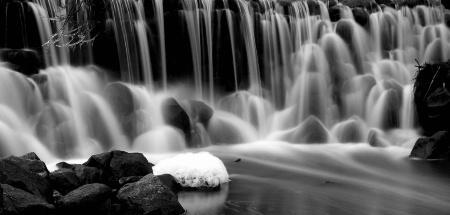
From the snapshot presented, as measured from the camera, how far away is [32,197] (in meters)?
4.97

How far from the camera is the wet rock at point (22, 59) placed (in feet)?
38.3

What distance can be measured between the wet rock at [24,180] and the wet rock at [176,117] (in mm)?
6554

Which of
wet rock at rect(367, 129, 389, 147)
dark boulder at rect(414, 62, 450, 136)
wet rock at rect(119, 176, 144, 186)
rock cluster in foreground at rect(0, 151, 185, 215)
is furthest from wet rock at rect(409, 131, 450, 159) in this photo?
wet rock at rect(119, 176, 144, 186)

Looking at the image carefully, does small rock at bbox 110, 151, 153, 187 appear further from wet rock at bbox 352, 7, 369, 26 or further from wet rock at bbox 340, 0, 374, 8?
wet rock at bbox 340, 0, 374, 8

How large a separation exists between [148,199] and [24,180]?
4.72 ft

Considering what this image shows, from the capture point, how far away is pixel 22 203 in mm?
4766

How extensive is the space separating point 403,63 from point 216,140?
8681 mm

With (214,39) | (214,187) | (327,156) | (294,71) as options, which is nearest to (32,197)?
(214,187)

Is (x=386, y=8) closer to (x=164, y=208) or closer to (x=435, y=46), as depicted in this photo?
(x=435, y=46)

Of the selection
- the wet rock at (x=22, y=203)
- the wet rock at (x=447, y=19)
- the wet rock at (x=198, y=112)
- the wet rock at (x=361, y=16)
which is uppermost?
the wet rock at (x=361, y=16)

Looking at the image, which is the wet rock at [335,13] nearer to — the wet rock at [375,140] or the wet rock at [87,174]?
the wet rock at [375,140]

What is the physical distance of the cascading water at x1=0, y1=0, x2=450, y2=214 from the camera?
995cm

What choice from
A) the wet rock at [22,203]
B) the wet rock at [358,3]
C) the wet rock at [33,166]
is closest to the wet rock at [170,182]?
the wet rock at [33,166]

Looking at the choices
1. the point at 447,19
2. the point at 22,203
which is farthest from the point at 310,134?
the point at 447,19
